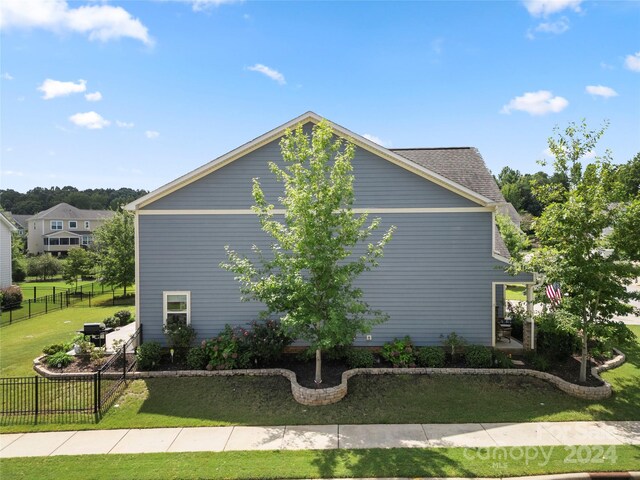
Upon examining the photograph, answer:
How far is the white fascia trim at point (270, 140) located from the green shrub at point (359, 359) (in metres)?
6.23

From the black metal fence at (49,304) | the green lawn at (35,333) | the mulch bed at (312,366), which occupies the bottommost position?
the black metal fence at (49,304)

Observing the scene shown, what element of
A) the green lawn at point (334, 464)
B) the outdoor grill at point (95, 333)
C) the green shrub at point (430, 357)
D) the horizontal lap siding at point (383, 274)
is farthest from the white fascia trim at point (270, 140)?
the green lawn at point (334, 464)

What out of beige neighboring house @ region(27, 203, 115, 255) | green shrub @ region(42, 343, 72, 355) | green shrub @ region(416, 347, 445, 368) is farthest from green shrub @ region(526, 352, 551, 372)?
beige neighboring house @ region(27, 203, 115, 255)

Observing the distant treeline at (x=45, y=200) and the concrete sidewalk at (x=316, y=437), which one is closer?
the concrete sidewalk at (x=316, y=437)

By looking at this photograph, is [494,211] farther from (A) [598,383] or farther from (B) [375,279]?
(A) [598,383]

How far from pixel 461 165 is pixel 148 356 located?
45.2ft

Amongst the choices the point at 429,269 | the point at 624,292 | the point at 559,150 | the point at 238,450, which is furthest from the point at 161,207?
the point at 624,292

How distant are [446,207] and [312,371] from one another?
706 centimetres

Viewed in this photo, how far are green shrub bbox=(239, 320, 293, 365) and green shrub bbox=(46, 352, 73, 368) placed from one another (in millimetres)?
5684

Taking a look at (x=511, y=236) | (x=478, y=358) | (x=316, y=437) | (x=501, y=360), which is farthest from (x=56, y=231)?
(x=501, y=360)

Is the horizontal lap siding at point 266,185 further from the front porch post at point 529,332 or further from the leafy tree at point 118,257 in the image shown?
the leafy tree at point 118,257

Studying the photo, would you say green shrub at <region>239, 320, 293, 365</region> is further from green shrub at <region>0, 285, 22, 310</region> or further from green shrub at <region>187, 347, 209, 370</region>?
green shrub at <region>0, 285, 22, 310</region>

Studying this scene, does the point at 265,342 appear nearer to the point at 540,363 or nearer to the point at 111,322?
the point at 540,363

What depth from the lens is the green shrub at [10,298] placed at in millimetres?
23755
